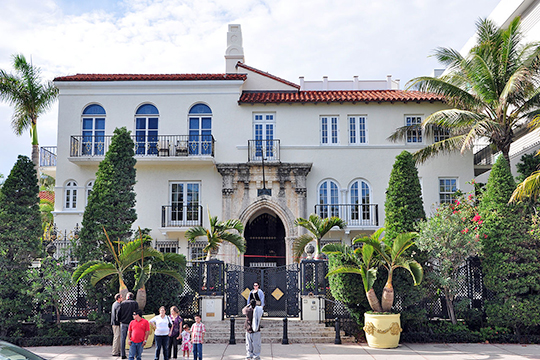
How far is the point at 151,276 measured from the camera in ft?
49.9

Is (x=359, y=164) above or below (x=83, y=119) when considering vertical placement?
below

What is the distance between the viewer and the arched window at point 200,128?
77.0 feet

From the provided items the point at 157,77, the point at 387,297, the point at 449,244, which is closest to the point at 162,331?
the point at 387,297

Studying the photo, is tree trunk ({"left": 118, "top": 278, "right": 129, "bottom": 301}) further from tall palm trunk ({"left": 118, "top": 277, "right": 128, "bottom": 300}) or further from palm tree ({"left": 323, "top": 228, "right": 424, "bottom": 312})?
palm tree ({"left": 323, "top": 228, "right": 424, "bottom": 312})

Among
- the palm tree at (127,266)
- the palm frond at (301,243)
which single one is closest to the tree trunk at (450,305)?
the palm frond at (301,243)

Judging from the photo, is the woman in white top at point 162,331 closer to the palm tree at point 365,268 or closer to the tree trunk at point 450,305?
the palm tree at point 365,268

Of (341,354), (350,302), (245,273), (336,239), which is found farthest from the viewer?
(336,239)

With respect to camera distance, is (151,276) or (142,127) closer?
(151,276)

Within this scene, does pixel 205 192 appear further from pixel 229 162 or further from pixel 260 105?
pixel 260 105

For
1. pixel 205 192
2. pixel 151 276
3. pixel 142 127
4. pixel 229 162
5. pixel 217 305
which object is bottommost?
pixel 217 305

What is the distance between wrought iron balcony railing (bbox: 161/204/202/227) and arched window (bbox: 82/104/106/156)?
426 centimetres

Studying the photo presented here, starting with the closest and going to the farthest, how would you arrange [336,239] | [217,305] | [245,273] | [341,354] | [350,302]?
1. [341,354]
2. [350,302]
3. [217,305]
4. [245,273]
5. [336,239]

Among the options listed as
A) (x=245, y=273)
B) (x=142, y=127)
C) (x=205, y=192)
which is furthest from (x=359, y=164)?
(x=142, y=127)

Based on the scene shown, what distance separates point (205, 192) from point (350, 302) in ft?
35.3
